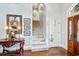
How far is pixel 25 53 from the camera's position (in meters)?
2.03

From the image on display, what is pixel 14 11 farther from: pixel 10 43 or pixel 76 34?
pixel 76 34

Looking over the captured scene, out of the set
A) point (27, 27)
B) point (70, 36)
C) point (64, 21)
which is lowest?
point (70, 36)

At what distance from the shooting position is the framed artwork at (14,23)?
1.98 m

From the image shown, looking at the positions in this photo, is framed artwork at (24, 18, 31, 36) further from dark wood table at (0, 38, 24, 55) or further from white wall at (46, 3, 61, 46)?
white wall at (46, 3, 61, 46)

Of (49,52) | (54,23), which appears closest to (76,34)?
(54,23)

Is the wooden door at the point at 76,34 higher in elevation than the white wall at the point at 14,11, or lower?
lower

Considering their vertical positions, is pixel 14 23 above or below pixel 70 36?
above

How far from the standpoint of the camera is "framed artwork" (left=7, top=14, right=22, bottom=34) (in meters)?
1.98

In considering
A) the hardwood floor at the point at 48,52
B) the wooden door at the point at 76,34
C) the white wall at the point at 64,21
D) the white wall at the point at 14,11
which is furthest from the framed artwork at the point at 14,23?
the wooden door at the point at 76,34

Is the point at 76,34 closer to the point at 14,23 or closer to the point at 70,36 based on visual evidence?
the point at 70,36

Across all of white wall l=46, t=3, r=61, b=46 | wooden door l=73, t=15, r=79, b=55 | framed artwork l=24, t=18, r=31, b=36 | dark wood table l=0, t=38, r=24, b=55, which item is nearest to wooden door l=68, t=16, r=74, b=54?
wooden door l=73, t=15, r=79, b=55

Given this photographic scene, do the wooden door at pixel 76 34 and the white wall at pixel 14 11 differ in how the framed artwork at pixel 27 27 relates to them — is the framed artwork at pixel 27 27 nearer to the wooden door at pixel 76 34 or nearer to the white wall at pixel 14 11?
the white wall at pixel 14 11

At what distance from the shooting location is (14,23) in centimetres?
202

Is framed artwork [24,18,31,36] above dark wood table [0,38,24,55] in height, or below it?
above
